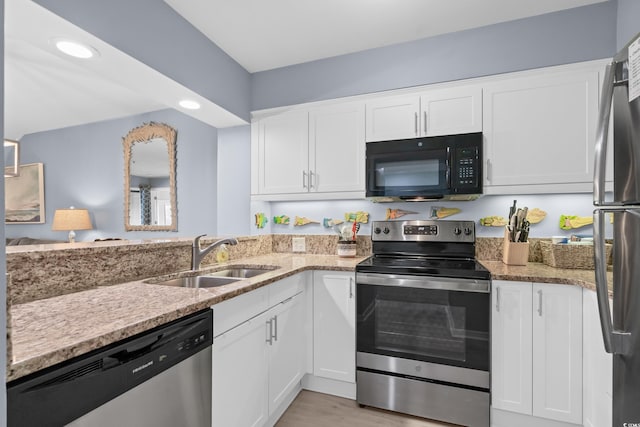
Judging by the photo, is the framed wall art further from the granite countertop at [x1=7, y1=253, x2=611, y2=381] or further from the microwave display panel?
the microwave display panel

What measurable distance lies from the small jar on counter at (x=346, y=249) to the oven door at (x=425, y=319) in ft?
1.71

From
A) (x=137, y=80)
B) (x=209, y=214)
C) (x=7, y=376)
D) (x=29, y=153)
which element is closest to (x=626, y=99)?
(x=7, y=376)

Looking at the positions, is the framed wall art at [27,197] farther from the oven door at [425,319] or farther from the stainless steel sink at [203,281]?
the oven door at [425,319]

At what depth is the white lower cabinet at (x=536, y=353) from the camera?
1.64m

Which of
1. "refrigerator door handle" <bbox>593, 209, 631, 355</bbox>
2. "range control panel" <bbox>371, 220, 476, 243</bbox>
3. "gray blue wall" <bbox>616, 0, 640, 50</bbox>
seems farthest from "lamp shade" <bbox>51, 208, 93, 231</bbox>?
"gray blue wall" <bbox>616, 0, 640, 50</bbox>

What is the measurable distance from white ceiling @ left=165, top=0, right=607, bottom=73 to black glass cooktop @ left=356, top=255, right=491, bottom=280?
1.64 m

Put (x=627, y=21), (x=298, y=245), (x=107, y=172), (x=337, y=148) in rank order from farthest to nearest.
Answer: (x=107, y=172)
(x=298, y=245)
(x=337, y=148)
(x=627, y=21)

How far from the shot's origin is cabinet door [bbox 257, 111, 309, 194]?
2.56 meters

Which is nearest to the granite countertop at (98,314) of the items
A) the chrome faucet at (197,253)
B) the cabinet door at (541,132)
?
the chrome faucet at (197,253)

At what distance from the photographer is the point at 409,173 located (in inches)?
86.3

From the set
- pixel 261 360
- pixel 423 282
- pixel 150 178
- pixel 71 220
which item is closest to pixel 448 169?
pixel 423 282

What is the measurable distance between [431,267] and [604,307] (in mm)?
943

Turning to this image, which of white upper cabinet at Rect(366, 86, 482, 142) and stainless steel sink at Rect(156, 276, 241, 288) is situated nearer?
stainless steel sink at Rect(156, 276, 241, 288)

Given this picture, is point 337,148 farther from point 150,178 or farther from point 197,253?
point 150,178
